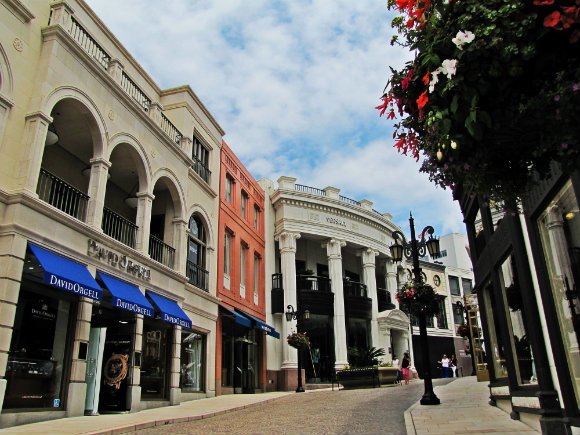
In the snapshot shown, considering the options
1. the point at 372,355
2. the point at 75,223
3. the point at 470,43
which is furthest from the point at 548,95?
the point at 372,355

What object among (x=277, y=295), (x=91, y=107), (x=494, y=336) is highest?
(x=91, y=107)

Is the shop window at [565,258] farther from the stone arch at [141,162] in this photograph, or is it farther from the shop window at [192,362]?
the shop window at [192,362]

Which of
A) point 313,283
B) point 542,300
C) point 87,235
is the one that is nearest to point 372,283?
point 313,283

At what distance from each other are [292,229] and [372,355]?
893 centimetres

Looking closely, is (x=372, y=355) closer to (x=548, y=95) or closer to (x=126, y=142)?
(x=126, y=142)

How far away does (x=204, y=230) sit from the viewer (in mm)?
21422

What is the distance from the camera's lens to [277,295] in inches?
1137

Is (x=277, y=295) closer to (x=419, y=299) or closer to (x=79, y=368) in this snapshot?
(x=419, y=299)

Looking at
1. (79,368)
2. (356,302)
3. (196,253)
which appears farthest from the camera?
(356,302)

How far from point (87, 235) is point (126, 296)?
6.49 feet

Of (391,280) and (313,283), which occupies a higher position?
(391,280)

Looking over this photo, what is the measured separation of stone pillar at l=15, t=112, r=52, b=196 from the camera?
10906 mm

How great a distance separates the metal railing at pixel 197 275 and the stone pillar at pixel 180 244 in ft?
3.20

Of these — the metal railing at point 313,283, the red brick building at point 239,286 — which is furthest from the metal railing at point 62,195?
the metal railing at point 313,283
